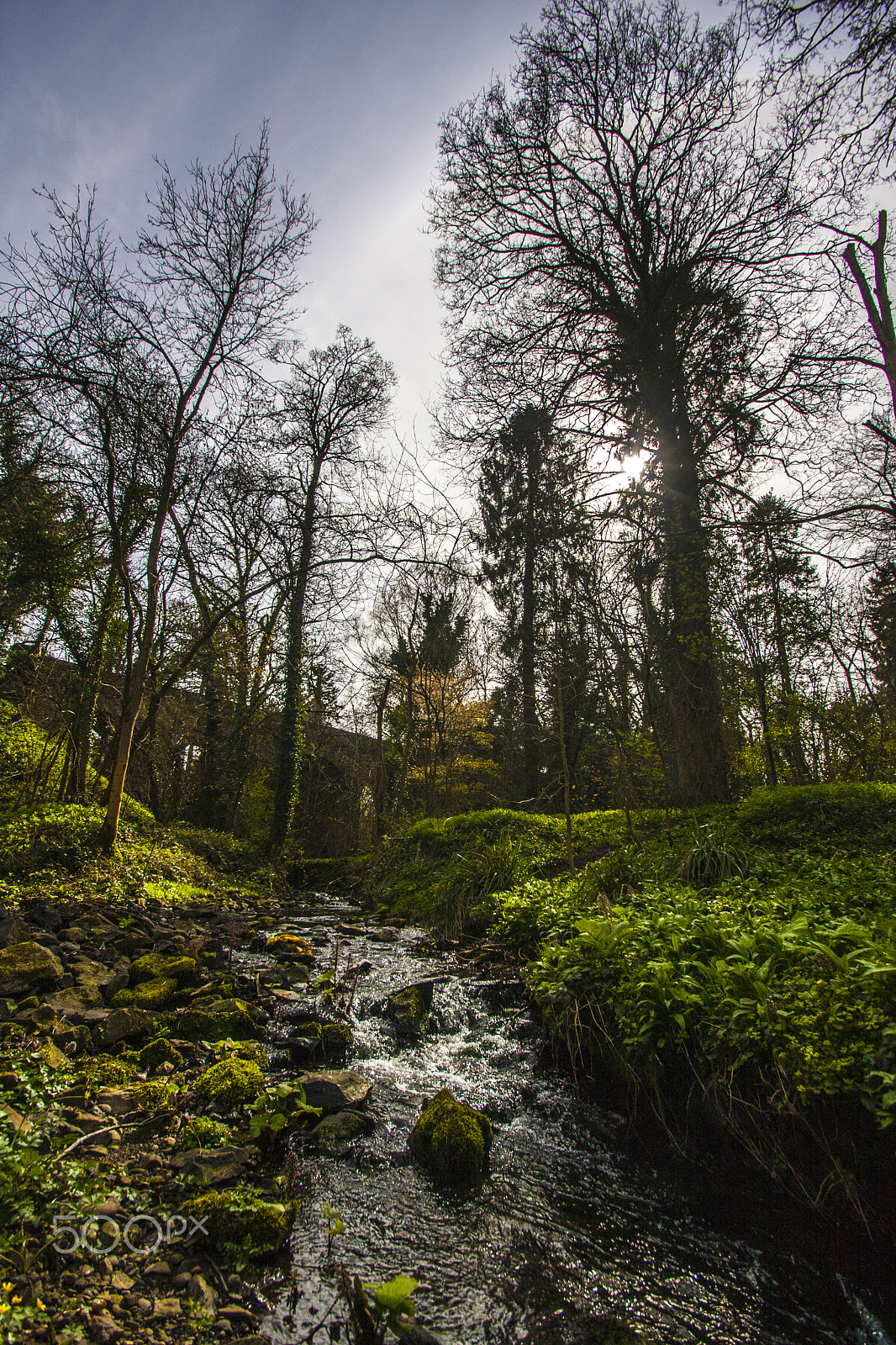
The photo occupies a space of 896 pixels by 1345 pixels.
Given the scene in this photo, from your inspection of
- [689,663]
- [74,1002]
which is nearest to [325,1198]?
[74,1002]

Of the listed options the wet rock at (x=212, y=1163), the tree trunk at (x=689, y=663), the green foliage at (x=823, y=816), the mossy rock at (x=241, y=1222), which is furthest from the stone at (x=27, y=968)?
the tree trunk at (x=689, y=663)

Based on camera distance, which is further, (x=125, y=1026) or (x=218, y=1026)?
(x=218, y=1026)

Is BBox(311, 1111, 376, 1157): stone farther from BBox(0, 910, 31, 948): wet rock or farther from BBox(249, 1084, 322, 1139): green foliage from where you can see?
BBox(0, 910, 31, 948): wet rock

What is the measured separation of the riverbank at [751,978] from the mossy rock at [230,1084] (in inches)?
84.3

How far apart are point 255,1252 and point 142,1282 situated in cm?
47

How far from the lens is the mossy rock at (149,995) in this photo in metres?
4.24

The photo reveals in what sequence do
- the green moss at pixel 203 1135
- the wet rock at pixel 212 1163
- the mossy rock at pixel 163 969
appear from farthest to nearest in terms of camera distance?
1. the mossy rock at pixel 163 969
2. the green moss at pixel 203 1135
3. the wet rock at pixel 212 1163

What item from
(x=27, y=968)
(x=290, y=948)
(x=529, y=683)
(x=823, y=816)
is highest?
(x=529, y=683)

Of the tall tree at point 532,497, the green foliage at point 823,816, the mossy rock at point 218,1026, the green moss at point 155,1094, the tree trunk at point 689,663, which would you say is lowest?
the mossy rock at point 218,1026

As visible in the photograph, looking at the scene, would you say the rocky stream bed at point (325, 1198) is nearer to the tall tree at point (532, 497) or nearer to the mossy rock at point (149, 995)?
the mossy rock at point (149, 995)

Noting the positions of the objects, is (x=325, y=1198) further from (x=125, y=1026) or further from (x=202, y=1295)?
(x=125, y=1026)

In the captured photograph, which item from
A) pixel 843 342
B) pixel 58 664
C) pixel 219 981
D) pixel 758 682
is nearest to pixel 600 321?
pixel 843 342

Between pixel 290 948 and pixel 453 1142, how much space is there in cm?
454

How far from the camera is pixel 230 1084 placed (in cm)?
332
